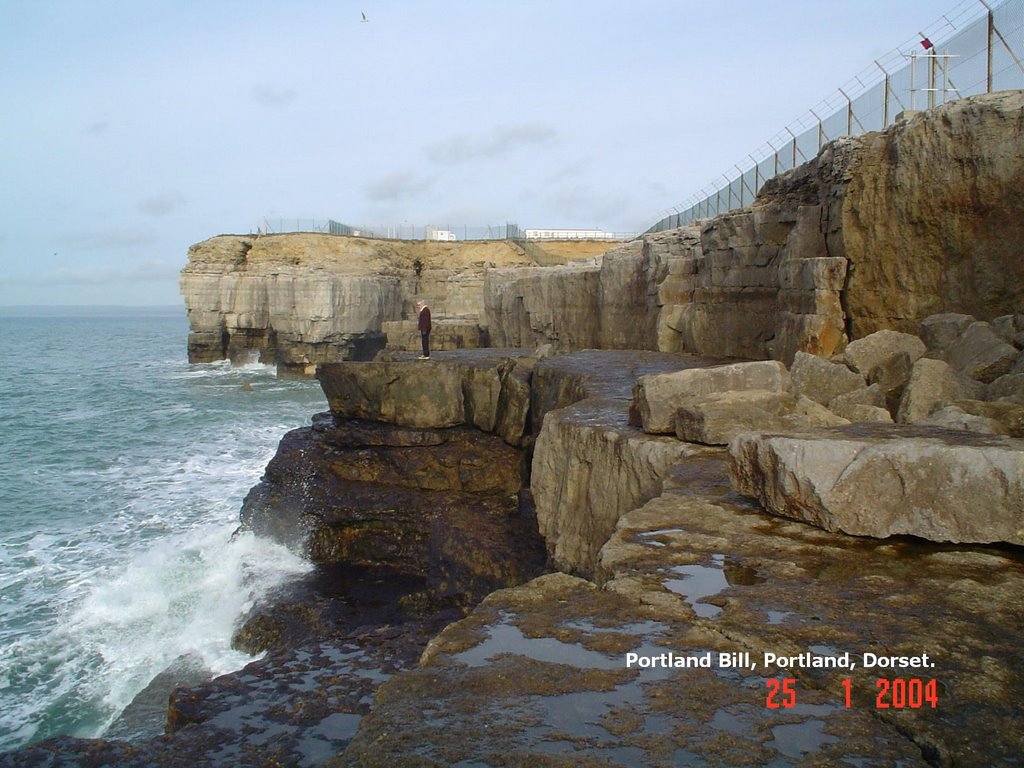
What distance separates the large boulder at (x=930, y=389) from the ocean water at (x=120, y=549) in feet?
29.4

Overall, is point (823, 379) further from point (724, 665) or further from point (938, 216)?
point (724, 665)

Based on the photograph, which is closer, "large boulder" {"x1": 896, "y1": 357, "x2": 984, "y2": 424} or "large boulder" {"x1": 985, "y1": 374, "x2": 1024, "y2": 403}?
"large boulder" {"x1": 985, "y1": 374, "x2": 1024, "y2": 403}

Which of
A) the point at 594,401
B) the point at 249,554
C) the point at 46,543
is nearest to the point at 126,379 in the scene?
the point at 46,543

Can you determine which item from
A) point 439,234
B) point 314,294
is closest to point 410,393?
point 314,294

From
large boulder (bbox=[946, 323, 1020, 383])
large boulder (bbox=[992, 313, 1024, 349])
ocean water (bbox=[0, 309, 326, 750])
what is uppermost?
large boulder (bbox=[992, 313, 1024, 349])

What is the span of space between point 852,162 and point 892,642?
8502mm

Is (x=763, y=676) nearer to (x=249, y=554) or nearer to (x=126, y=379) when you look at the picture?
(x=249, y=554)

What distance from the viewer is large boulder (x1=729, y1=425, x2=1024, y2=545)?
4.23 meters

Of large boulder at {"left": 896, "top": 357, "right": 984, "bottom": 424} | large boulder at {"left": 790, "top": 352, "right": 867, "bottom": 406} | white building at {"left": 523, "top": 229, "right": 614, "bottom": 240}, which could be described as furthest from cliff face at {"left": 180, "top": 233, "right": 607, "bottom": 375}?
large boulder at {"left": 896, "top": 357, "right": 984, "bottom": 424}

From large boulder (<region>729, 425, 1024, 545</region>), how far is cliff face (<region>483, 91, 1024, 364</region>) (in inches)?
199

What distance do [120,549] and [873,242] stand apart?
14.8 metres

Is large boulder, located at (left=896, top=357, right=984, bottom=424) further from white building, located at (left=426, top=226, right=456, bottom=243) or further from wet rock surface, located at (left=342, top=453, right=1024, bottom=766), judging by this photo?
white building, located at (left=426, top=226, right=456, bottom=243)

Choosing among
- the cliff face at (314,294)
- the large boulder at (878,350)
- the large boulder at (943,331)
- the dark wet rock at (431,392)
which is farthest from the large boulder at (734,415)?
the cliff face at (314,294)

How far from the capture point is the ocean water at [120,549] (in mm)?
11266
